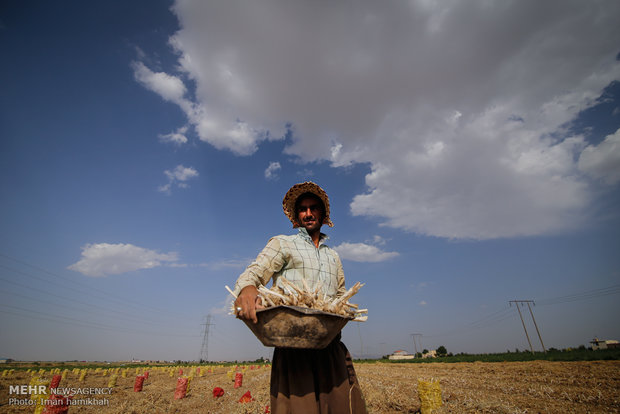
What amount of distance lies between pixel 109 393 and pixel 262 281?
1416 cm

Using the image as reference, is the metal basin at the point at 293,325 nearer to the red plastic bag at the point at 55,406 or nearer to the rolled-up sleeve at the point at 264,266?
the rolled-up sleeve at the point at 264,266

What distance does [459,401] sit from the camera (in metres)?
6.50

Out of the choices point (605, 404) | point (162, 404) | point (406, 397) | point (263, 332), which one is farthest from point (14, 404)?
point (605, 404)

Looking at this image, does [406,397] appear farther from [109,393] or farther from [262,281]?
[109,393]

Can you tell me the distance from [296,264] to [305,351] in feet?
2.24

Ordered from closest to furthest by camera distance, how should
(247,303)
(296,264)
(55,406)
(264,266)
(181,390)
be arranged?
1. (247,303)
2. (264,266)
3. (296,264)
4. (55,406)
5. (181,390)

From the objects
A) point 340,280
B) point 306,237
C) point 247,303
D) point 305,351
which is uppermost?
point 306,237

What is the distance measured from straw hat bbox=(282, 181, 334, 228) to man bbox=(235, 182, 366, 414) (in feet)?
0.91

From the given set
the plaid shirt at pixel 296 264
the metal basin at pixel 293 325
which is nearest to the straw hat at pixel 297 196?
the plaid shirt at pixel 296 264

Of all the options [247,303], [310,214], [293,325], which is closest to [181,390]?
[310,214]

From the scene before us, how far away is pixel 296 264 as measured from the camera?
90.4 inches

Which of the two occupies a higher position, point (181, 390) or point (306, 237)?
point (306, 237)

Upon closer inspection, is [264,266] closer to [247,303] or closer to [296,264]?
[296,264]

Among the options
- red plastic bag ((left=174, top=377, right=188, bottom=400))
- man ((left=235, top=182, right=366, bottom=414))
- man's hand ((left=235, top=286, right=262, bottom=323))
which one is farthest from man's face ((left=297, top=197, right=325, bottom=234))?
red plastic bag ((left=174, top=377, right=188, bottom=400))
